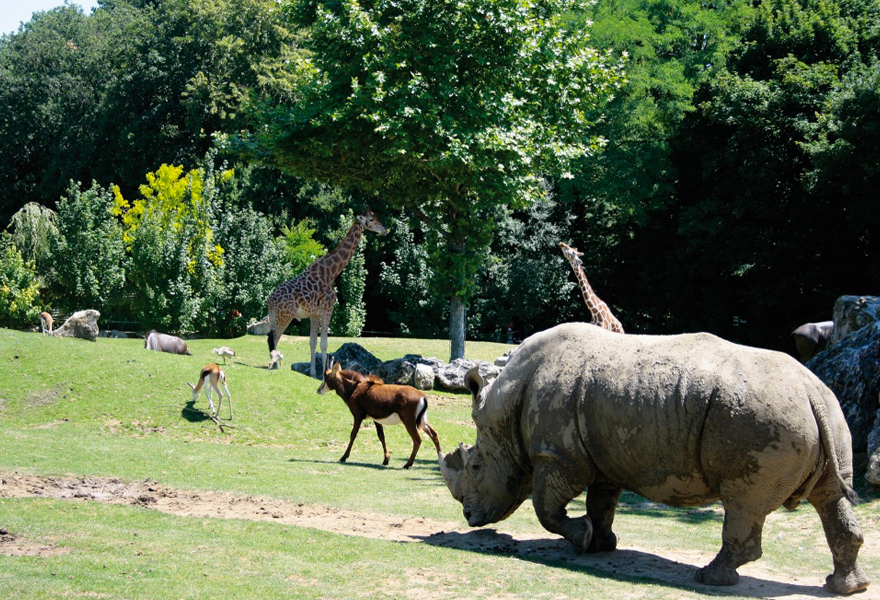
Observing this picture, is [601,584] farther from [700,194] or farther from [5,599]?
[700,194]

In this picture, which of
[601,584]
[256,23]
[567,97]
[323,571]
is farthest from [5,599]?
[256,23]

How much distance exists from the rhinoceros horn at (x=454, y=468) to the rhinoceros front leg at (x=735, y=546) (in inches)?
123

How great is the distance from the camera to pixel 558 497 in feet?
33.0

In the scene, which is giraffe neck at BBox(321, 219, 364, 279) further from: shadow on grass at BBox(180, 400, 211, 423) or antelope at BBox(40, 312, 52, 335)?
antelope at BBox(40, 312, 52, 335)

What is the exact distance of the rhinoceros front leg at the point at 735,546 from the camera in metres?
9.08

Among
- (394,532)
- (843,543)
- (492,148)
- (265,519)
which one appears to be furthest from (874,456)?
(492,148)

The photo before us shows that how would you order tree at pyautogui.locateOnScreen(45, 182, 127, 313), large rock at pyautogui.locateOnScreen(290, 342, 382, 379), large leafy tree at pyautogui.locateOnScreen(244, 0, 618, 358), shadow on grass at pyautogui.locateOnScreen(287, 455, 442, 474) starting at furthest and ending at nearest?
tree at pyautogui.locateOnScreen(45, 182, 127, 313) < large rock at pyautogui.locateOnScreen(290, 342, 382, 379) < large leafy tree at pyautogui.locateOnScreen(244, 0, 618, 358) < shadow on grass at pyautogui.locateOnScreen(287, 455, 442, 474)

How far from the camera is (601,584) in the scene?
881 cm

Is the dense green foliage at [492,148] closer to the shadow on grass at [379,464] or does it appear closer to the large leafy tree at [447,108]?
the large leafy tree at [447,108]

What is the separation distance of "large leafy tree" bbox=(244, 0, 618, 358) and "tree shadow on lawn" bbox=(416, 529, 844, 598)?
A: 1672cm

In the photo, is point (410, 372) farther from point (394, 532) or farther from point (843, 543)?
point (843, 543)

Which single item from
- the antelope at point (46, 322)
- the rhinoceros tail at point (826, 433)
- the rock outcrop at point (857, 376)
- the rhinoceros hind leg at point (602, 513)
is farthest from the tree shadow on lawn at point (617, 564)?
the antelope at point (46, 322)

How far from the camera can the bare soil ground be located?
9.41m

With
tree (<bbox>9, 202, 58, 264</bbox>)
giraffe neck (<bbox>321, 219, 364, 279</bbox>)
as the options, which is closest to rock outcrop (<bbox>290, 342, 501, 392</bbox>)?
giraffe neck (<bbox>321, 219, 364, 279</bbox>)
